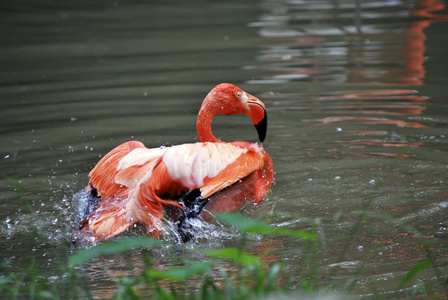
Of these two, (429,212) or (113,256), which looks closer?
(113,256)

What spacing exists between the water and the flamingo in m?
0.15

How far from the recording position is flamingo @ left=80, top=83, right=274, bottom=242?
3172 mm

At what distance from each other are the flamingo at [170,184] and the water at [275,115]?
15 centimetres

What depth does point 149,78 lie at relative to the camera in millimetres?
7387

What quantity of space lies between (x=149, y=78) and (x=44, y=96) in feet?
4.32

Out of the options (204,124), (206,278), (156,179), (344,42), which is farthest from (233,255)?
(344,42)

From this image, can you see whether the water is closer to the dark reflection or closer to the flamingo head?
→ the dark reflection

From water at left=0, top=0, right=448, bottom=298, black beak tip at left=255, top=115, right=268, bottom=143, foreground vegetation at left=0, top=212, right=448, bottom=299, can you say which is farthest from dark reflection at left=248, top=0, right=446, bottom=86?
foreground vegetation at left=0, top=212, right=448, bottom=299

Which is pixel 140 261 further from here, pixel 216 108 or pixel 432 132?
pixel 432 132

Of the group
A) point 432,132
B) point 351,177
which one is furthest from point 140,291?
point 432,132

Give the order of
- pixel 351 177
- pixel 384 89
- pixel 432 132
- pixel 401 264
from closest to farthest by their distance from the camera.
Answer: pixel 401 264
pixel 351 177
pixel 432 132
pixel 384 89

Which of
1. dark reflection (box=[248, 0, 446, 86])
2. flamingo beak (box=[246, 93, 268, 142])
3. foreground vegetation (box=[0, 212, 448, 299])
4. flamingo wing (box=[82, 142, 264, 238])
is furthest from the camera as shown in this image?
dark reflection (box=[248, 0, 446, 86])

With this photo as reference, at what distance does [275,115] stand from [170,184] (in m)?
2.70

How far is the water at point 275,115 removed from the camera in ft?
10.7
